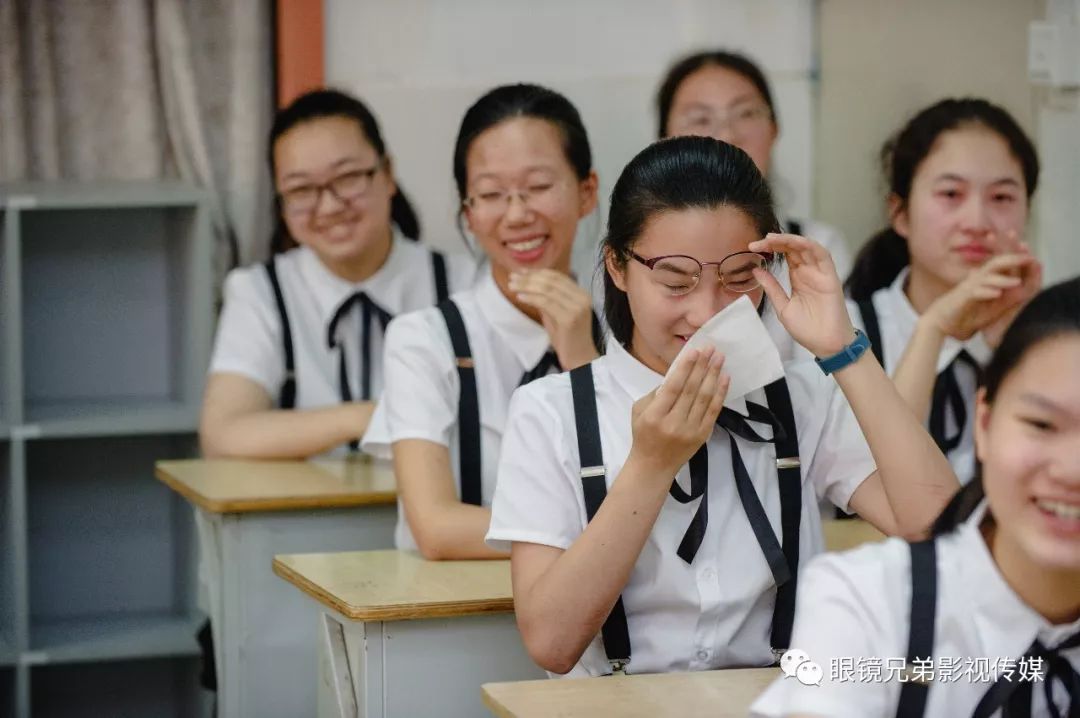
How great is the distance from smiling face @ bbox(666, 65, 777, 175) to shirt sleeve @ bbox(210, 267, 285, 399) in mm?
1025

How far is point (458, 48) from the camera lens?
174 inches

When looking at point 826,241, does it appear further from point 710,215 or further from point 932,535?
point 932,535

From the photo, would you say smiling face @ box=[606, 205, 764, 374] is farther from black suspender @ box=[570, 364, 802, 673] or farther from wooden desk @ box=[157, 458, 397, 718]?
wooden desk @ box=[157, 458, 397, 718]

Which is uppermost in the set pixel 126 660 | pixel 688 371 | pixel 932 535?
pixel 688 371

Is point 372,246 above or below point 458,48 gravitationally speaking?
below

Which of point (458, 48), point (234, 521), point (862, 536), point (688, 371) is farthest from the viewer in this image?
point (458, 48)

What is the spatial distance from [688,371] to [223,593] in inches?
60.1

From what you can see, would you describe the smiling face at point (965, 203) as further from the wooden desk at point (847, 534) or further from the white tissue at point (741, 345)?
the white tissue at point (741, 345)

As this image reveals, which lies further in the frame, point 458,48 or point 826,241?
point 458,48

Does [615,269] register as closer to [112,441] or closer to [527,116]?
[527,116]

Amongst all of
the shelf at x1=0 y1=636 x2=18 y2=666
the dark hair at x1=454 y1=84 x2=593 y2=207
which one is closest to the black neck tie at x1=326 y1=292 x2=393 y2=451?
the dark hair at x1=454 y1=84 x2=593 y2=207

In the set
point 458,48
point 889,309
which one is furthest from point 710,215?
point 458,48

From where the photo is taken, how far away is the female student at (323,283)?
373 centimetres

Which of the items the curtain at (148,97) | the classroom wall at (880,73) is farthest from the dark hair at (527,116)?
the classroom wall at (880,73)
